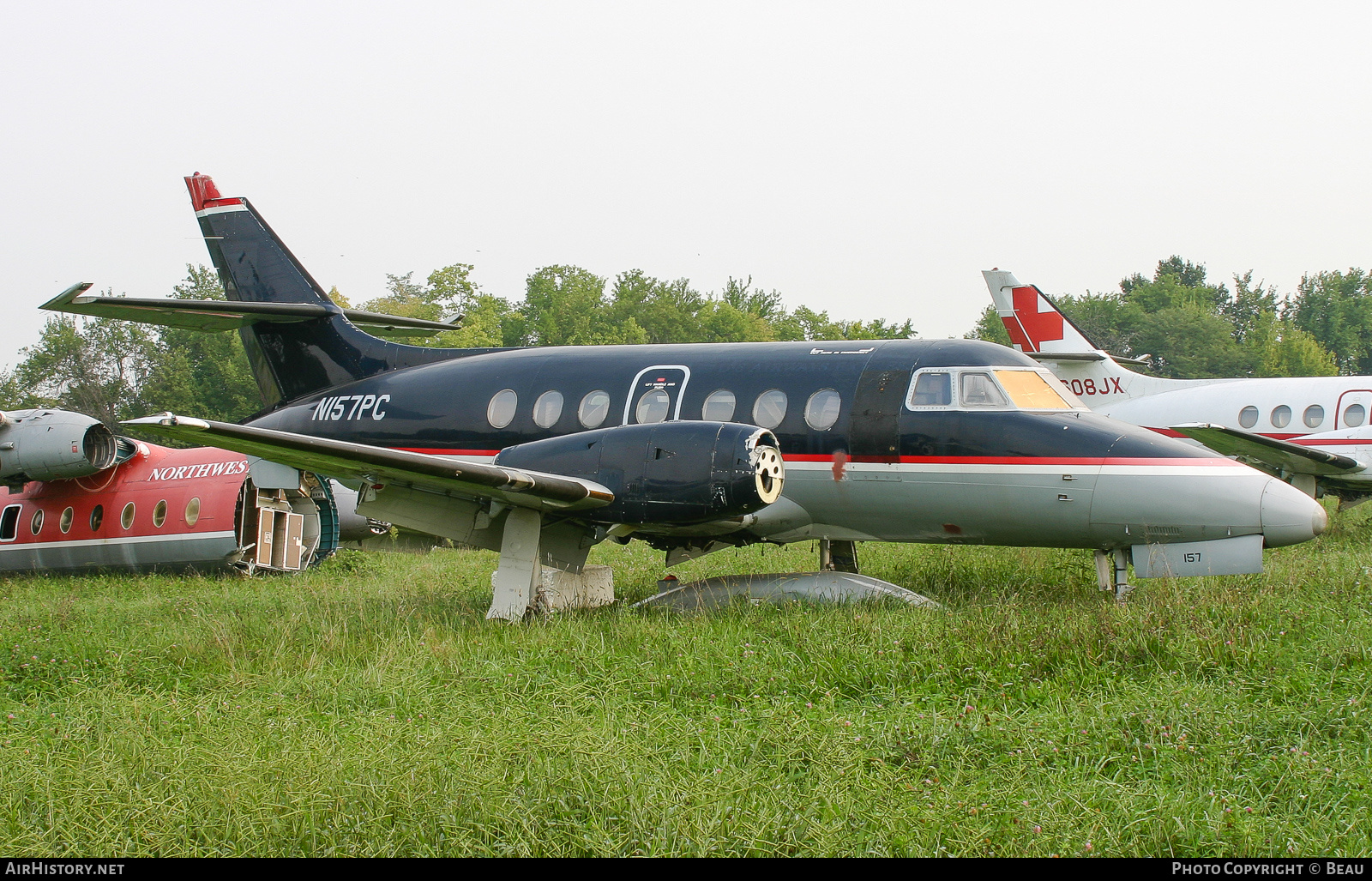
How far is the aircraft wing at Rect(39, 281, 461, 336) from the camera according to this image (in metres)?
10.8

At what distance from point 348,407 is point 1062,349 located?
15574mm

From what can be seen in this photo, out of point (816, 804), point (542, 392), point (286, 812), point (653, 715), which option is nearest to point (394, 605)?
point (542, 392)

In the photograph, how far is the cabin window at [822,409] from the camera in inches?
384

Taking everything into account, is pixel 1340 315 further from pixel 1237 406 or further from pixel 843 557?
pixel 843 557

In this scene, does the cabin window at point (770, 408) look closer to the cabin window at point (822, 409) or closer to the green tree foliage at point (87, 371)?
the cabin window at point (822, 409)

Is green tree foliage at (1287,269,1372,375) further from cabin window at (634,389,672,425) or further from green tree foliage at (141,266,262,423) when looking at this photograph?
cabin window at (634,389,672,425)

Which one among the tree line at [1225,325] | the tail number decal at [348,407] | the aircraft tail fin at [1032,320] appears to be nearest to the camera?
the tail number decal at [348,407]

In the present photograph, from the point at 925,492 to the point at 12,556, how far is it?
14.6m

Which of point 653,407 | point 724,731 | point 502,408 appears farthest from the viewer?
point 502,408

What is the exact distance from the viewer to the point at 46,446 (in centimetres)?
1505

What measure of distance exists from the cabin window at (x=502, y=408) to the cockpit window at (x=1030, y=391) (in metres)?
5.10

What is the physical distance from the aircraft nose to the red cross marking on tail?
13.8 meters

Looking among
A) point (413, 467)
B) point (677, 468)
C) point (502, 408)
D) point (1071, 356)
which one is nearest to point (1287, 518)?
point (677, 468)
